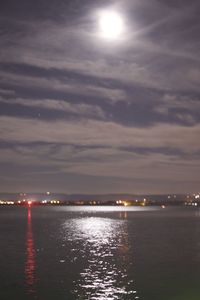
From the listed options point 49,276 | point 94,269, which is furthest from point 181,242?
point 49,276

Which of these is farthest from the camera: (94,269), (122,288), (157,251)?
(157,251)

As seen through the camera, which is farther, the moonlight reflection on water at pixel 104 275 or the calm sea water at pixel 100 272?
the calm sea water at pixel 100 272

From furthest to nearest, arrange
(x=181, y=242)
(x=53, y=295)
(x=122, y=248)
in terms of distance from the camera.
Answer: (x=181, y=242) < (x=122, y=248) < (x=53, y=295)

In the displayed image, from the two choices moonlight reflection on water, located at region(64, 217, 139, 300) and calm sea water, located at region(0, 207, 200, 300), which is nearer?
moonlight reflection on water, located at region(64, 217, 139, 300)

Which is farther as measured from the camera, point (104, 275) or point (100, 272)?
point (100, 272)

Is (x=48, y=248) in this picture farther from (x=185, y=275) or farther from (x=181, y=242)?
(x=185, y=275)

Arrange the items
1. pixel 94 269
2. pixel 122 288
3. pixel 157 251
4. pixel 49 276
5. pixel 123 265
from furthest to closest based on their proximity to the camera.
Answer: pixel 157 251
pixel 123 265
pixel 94 269
pixel 49 276
pixel 122 288

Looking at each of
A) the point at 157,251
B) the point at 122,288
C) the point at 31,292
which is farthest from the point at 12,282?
the point at 157,251

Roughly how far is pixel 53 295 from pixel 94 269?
1572 centimetres

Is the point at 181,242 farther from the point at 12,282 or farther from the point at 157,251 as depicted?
the point at 12,282

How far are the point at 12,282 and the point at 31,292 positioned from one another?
533 cm

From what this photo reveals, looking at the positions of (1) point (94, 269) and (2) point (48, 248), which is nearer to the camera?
(1) point (94, 269)

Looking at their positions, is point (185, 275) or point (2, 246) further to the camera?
point (2, 246)

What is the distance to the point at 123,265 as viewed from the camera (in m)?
66.1
